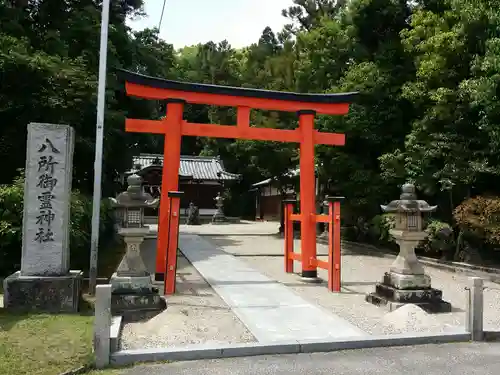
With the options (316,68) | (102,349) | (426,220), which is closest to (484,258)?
(426,220)

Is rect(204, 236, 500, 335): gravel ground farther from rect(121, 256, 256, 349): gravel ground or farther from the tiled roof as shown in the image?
the tiled roof

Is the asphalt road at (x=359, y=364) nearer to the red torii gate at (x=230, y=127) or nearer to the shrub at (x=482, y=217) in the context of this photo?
the red torii gate at (x=230, y=127)

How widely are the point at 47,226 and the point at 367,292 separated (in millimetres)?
6220

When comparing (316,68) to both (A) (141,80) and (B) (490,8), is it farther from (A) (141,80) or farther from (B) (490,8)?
(A) (141,80)

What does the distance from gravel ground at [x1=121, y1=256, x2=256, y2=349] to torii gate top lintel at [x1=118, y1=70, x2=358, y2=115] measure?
14.3 feet

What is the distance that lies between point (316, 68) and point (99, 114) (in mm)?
11823

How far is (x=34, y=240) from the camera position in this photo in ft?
23.6

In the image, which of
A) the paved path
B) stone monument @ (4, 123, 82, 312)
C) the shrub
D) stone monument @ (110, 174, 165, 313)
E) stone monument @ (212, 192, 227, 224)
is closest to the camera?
the paved path

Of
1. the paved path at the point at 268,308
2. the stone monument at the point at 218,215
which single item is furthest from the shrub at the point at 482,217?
the stone monument at the point at 218,215

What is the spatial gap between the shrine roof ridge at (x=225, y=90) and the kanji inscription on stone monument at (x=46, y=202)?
2.91m

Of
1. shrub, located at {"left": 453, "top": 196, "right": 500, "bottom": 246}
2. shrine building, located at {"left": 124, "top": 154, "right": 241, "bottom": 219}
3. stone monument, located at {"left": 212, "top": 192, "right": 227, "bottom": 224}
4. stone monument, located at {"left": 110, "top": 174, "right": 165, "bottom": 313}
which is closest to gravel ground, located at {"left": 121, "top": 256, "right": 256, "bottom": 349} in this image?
stone monument, located at {"left": 110, "top": 174, "right": 165, "bottom": 313}

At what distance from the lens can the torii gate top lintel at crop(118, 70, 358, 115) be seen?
32.9 ft

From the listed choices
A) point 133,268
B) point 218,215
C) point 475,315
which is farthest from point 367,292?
point 218,215

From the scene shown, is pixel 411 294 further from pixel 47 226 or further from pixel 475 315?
pixel 47 226
